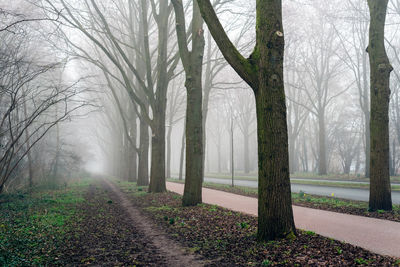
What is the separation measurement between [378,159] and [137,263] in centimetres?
740

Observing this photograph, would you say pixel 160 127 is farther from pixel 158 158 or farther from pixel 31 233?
pixel 31 233

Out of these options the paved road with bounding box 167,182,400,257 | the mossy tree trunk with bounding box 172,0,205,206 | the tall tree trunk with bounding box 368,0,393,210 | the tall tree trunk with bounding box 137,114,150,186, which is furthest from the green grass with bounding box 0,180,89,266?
the tall tree trunk with bounding box 368,0,393,210

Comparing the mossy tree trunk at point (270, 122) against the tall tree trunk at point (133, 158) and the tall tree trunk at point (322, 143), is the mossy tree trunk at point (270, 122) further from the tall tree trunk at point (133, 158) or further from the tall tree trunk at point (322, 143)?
the tall tree trunk at point (322, 143)

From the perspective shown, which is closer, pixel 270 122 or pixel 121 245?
pixel 270 122

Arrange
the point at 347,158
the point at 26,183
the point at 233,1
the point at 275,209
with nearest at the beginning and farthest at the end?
the point at 275,209 → the point at 233,1 → the point at 26,183 → the point at 347,158

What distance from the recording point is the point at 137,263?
207 inches

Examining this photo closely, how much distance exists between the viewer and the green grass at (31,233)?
5.31 m

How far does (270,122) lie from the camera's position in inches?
228

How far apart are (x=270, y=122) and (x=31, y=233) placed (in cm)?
589

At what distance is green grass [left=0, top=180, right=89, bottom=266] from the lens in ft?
17.4

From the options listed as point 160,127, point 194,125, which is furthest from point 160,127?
point 194,125

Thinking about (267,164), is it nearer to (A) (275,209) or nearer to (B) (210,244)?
(A) (275,209)

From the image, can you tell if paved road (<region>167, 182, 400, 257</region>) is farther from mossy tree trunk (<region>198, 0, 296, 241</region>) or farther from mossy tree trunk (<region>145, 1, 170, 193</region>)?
mossy tree trunk (<region>145, 1, 170, 193</region>)

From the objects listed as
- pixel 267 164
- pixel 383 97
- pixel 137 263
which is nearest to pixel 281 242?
pixel 267 164
